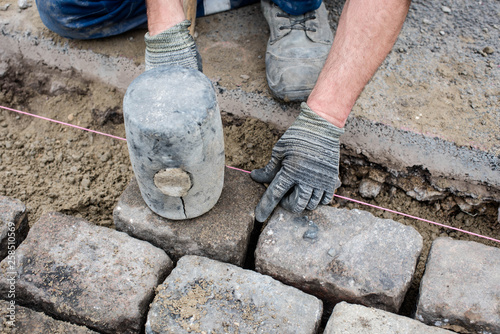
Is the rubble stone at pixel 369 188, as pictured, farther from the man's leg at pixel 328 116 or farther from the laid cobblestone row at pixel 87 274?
the laid cobblestone row at pixel 87 274

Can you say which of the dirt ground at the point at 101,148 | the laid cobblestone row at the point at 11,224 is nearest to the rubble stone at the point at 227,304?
the dirt ground at the point at 101,148

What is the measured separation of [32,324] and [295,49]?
1.95m

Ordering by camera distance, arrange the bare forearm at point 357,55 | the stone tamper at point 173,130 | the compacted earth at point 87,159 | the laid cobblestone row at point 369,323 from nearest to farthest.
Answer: the stone tamper at point 173,130
the laid cobblestone row at point 369,323
the bare forearm at point 357,55
the compacted earth at point 87,159

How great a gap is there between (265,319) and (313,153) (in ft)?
2.43

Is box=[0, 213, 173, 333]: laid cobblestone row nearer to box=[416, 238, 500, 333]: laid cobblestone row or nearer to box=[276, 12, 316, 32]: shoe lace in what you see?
box=[416, 238, 500, 333]: laid cobblestone row

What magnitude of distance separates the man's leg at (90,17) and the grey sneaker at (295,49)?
0.85m

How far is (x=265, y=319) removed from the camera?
1.67 meters

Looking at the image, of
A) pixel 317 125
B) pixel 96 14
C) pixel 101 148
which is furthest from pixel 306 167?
pixel 96 14

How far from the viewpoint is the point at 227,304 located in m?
1.71

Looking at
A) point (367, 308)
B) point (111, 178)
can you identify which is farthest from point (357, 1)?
point (111, 178)

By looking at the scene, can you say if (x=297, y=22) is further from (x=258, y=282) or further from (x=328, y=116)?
(x=258, y=282)

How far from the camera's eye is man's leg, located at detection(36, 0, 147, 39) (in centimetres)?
A: 262

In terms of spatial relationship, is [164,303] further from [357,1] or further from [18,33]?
[18,33]

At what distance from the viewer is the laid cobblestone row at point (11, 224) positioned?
1.90m
